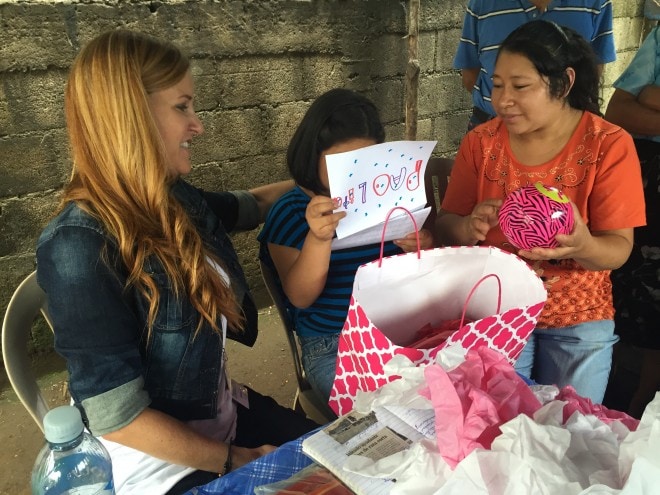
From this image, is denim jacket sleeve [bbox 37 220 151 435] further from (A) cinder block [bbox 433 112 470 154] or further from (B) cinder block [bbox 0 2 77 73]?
(A) cinder block [bbox 433 112 470 154]

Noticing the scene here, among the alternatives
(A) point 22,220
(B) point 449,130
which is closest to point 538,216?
(A) point 22,220

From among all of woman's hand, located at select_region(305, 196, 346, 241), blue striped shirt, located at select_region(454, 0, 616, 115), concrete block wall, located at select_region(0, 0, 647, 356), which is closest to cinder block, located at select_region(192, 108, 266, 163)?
concrete block wall, located at select_region(0, 0, 647, 356)

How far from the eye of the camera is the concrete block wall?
228 centimetres

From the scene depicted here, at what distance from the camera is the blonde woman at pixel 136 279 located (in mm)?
1013

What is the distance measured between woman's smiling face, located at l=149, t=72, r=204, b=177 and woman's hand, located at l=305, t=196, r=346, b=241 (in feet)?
1.07

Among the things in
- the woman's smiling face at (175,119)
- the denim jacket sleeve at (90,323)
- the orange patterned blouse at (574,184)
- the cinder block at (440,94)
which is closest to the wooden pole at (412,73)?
the cinder block at (440,94)

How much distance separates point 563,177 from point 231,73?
5.90 feet

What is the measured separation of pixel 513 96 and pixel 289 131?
1674 millimetres

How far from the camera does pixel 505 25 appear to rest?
2.44 m

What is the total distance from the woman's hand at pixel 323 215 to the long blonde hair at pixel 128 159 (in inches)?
11.9

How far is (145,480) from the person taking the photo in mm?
1144

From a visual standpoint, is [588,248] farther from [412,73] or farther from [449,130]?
[449,130]

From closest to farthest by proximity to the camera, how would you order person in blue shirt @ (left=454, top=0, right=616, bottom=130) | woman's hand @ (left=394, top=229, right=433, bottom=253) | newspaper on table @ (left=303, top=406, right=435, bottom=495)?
newspaper on table @ (left=303, top=406, right=435, bottom=495) < woman's hand @ (left=394, top=229, right=433, bottom=253) < person in blue shirt @ (left=454, top=0, right=616, bottom=130)

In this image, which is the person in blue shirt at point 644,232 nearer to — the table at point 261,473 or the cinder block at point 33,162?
the table at point 261,473
